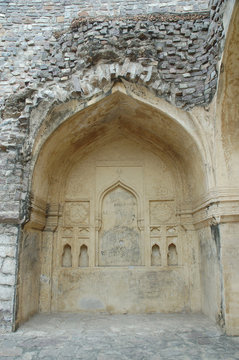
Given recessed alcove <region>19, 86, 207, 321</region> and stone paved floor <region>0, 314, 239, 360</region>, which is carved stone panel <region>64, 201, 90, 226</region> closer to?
recessed alcove <region>19, 86, 207, 321</region>

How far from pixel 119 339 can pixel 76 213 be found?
8.51 ft

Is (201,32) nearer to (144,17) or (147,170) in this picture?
(144,17)

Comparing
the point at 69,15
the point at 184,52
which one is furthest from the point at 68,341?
the point at 69,15

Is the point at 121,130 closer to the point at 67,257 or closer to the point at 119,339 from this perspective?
the point at 67,257

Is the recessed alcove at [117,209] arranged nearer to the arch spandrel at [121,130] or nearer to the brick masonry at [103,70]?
the arch spandrel at [121,130]

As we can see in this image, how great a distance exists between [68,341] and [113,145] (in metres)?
3.75

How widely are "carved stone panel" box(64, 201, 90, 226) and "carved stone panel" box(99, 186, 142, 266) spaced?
13.3 inches

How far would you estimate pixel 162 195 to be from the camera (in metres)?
6.06

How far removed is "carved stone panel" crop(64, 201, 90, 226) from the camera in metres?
5.95

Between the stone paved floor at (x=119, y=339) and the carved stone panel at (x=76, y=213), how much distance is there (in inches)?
66.8

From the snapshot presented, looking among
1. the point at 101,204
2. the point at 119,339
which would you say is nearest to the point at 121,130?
the point at 101,204

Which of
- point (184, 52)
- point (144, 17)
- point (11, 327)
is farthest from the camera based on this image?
point (144, 17)

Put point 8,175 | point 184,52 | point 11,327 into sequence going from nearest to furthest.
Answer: point 11,327
point 8,175
point 184,52

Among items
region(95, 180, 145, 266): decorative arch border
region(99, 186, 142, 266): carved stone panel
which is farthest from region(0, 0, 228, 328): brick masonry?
region(99, 186, 142, 266): carved stone panel
